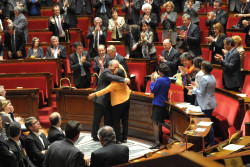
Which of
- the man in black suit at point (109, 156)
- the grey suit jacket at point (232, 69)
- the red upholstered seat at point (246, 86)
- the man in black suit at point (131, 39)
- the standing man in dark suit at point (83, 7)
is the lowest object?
the man in black suit at point (109, 156)

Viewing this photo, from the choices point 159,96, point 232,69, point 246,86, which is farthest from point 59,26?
point 246,86

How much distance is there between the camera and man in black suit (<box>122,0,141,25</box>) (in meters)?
7.69

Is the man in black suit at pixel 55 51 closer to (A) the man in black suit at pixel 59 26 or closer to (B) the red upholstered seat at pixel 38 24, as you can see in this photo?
(A) the man in black suit at pixel 59 26

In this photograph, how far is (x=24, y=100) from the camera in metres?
5.96

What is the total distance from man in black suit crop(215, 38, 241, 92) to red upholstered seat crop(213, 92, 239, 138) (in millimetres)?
251

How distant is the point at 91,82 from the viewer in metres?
6.30

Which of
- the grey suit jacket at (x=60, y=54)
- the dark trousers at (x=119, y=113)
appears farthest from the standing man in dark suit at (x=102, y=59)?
the grey suit jacket at (x=60, y=54)

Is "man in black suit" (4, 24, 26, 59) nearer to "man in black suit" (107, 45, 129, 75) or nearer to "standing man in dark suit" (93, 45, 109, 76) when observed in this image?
"standing man in dark suit" (93, 45, 109, 76)

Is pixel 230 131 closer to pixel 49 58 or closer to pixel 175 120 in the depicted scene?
pixel 175 120

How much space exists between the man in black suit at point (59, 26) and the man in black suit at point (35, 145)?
4.33m

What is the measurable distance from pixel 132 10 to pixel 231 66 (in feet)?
10.6

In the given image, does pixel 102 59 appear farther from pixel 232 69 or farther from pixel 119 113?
pixel 232 69

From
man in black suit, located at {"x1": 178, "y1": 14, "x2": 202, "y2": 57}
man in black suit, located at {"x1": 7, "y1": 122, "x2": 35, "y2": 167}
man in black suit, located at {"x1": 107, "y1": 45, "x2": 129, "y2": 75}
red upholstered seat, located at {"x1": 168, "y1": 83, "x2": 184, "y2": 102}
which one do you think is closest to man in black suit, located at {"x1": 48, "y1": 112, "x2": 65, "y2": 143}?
man in black suit, located at {"x1": 7, "y1": 122, "x2": 35, "y2": 167}

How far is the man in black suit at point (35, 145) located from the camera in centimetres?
347
